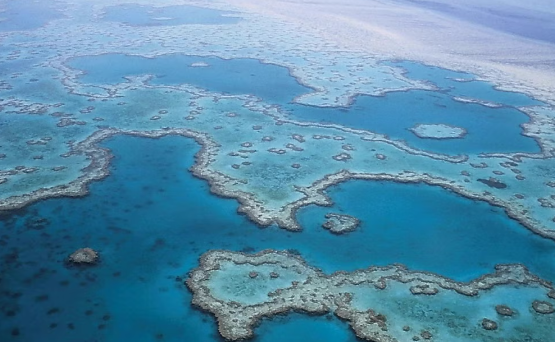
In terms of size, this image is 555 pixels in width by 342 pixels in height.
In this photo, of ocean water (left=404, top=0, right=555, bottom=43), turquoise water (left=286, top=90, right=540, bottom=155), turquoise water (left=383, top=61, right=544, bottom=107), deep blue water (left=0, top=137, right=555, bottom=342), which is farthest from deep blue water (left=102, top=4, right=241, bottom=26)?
deep blue water (left=0, top=137, right=555, bottom=342)

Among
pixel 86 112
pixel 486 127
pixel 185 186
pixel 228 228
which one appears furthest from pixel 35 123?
pixel 486 127

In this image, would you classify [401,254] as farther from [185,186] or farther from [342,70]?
[342,70]

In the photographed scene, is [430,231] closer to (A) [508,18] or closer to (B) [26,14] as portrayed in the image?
(B) [26,14]

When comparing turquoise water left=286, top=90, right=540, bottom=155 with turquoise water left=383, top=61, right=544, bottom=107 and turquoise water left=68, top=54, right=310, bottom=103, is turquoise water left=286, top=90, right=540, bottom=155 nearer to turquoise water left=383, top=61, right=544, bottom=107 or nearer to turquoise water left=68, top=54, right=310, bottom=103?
turquoise water left=383, top=61, right=544, bottom=107

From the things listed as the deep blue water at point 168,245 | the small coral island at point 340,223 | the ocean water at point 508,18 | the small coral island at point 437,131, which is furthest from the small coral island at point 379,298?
the ocean water at point 508,18

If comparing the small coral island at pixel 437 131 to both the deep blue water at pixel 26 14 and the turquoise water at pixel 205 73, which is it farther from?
the deep blue water at pixel 26 14
